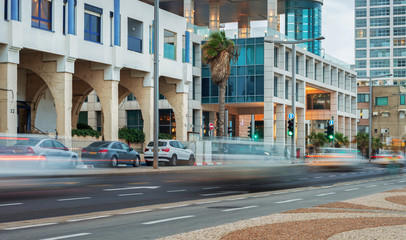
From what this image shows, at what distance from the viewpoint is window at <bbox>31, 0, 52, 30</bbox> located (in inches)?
1468

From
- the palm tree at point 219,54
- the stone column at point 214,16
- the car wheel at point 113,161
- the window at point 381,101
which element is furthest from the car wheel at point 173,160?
the window at point 381,101

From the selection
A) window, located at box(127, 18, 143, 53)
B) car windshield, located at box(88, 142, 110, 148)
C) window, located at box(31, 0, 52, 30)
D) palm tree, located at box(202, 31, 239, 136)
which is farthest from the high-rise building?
car windshield, located at box(88, 142, 110, 148)

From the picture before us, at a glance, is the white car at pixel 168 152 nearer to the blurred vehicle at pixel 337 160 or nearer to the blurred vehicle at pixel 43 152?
the blurred vehicle at pixel 43 152

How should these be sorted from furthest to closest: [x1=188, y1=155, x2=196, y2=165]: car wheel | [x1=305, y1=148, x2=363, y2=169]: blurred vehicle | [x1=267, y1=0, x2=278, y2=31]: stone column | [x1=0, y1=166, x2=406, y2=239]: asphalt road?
1. [x1=267, y1=0, x2=278, y2=31]: stone column
2. [x1=305, y1=148, x2=363, y2=169]: blurred vehicle
3. [x1=188, y1=155, x2=196, y2=165]: car wheel
4. [x1=0, y1=166, x2=406, y2=239]: asphalt road

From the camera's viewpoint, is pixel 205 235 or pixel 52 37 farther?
pixel 52 37

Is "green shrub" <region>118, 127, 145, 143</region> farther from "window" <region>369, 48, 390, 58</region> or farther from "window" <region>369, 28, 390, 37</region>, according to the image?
"window" <region>369, 48, 390, 58</region>

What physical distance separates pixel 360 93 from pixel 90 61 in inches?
3271

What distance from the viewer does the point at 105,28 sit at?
42906mm

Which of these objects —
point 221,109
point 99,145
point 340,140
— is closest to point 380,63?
point 340,140

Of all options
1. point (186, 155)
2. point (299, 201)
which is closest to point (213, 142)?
point (186, 155)

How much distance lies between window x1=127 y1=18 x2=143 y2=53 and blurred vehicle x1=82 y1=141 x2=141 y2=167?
11676mm

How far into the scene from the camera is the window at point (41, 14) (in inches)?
1468

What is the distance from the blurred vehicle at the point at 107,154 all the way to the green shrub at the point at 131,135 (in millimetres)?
12591

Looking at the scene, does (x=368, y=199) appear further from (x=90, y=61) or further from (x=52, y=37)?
(x=90, y=61)
